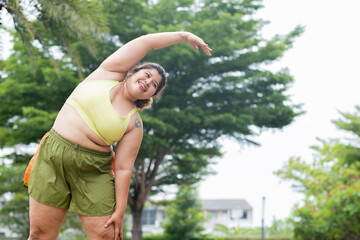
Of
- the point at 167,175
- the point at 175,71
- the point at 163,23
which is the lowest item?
the point at 167,175

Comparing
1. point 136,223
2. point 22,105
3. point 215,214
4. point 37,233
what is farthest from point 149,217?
point 37,233

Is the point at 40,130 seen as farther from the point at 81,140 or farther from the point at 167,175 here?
the point at 81,140

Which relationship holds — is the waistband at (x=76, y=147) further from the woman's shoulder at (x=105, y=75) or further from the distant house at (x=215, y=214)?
the distant house at (x=215, y=214)

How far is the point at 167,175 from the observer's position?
1741 cm

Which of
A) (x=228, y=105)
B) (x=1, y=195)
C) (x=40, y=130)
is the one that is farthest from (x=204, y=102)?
(x=1, y=195)

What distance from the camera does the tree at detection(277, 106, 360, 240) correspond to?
36.2 feet

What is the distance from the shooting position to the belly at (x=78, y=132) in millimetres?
2539

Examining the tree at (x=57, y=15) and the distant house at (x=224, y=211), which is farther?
the distant house at (x=224, y=211)

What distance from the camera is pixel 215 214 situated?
39.0 m

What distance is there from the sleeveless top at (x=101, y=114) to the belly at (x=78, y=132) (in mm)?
23

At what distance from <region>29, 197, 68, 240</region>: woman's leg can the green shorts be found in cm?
3

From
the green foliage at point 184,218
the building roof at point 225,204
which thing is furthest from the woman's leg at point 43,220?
the building roof at point 225,204

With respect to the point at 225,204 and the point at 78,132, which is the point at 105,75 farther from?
the point at 225,204

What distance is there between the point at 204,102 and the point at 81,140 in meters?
11.2
